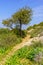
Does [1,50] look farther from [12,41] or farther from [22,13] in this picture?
[22,13]

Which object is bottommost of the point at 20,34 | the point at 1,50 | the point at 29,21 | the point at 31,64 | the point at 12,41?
the point at 31,64

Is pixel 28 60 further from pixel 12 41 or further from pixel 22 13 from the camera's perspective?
pixel 22 13

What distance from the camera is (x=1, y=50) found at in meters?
15.8

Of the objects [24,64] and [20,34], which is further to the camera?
[20,34]

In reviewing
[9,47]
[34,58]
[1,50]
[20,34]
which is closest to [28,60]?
[34,58]

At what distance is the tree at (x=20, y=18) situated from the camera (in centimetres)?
2539

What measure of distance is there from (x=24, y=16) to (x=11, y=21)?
1.85 meters

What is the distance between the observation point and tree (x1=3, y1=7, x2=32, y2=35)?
2539 centimetres

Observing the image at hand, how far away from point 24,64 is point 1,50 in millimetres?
4860

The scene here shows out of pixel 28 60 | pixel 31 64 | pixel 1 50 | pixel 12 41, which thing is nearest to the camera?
pixel 31 64

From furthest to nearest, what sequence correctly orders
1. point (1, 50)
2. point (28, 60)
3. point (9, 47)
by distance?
point (9, 47) < point (1, 50) < point (28, 60)

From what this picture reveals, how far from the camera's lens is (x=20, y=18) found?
1003 inches

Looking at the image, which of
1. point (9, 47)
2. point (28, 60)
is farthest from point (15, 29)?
point (28, 60)

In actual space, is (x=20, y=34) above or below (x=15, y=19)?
below
